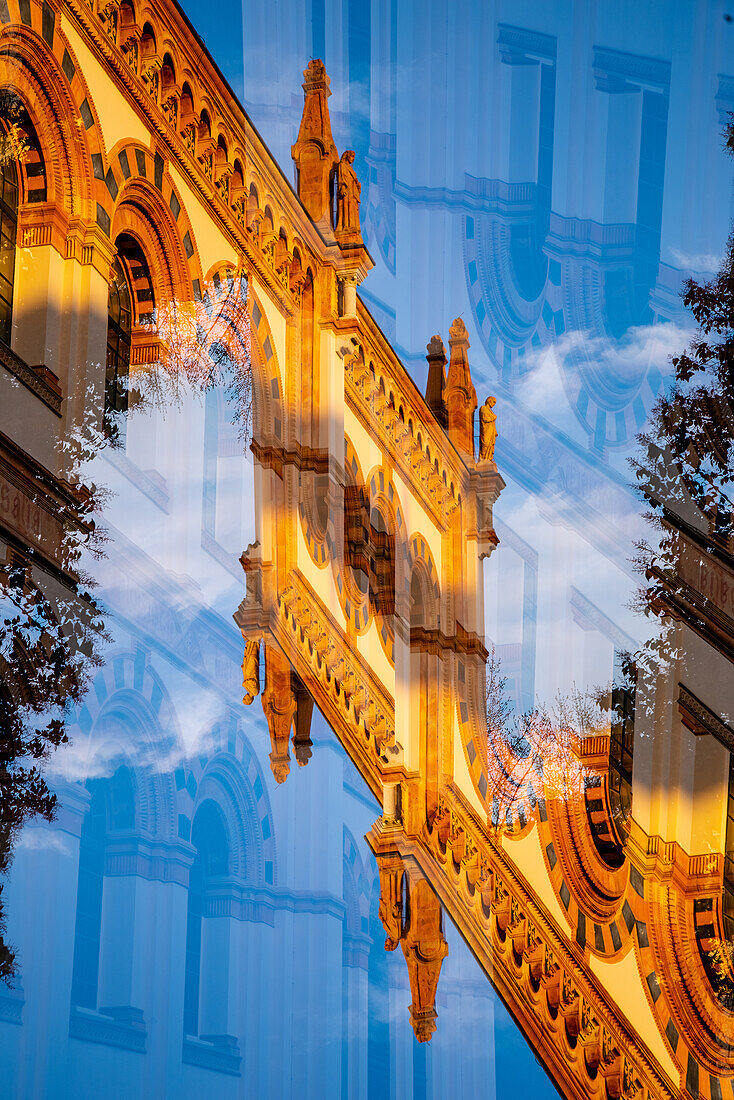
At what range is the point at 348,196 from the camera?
583 centimetres

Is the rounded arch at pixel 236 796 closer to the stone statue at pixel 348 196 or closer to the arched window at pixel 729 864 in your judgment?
the arched window at pixel 729 864

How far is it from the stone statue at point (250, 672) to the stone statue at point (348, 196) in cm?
179

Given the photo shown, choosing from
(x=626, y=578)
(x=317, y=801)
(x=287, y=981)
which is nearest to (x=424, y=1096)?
(x=287, y=981)

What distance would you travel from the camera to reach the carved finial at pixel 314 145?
18.6 ft

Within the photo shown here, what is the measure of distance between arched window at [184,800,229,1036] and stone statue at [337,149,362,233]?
2.38m

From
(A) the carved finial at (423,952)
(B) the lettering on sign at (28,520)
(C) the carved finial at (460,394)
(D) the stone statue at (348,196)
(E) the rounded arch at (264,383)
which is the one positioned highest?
(D) the stone statue at (348,196)

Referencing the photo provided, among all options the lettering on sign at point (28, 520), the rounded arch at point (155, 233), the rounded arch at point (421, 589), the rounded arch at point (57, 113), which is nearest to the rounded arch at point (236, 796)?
the lettering on sign at point (28, 520)

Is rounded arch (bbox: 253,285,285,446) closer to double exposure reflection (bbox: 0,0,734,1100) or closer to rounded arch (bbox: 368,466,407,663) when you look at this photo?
double exposure reflection (bbox: 0,0,734,1100)

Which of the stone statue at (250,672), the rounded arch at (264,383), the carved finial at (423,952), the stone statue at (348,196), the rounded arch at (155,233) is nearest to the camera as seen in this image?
the rounded arch at (155,233)

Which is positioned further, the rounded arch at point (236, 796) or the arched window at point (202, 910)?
the rounded arch at point (236, 796)

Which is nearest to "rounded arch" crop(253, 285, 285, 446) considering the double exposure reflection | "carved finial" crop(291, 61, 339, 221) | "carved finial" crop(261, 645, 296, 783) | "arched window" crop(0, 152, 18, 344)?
the double exposure reflection

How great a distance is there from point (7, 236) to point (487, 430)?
7.90ft

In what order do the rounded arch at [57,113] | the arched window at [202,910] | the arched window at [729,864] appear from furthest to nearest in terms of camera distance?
1. the arched window at [729,864]
2. the arched window at [202,910]
3. the rounded arch at [57,113]

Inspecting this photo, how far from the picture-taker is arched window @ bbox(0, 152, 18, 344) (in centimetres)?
426
